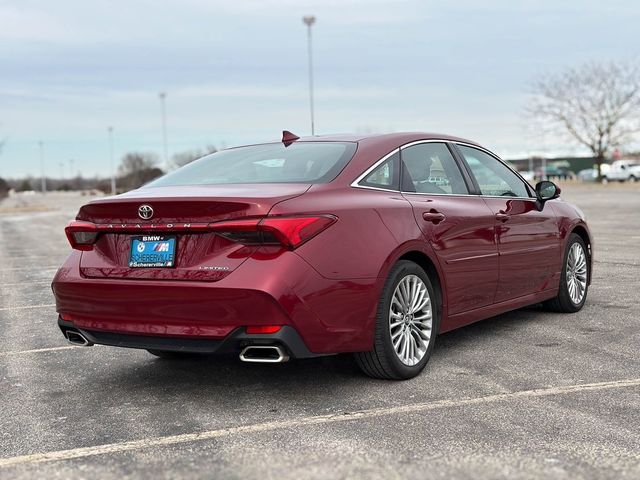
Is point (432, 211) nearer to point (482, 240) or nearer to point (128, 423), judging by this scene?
point (482, 240)

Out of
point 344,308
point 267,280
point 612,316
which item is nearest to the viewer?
point 267,280

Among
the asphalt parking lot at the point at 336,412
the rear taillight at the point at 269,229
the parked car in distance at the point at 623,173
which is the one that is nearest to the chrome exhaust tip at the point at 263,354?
the asphalt parking lot at the point at 336,412

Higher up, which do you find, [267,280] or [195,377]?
[267,280]

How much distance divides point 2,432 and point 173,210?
1.39 metres

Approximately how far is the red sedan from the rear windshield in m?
0.02

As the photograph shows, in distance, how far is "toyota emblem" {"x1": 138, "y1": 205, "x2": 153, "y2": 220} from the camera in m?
4.23

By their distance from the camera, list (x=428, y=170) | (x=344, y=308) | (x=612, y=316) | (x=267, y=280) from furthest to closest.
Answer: (x=612, y=316) < (x=428, y=170) < (x=344, y=308) < (x=267, y=280)

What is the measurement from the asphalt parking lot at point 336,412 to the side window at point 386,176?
3.84 ft

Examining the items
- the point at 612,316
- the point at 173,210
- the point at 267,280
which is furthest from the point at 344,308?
the point at 612,316

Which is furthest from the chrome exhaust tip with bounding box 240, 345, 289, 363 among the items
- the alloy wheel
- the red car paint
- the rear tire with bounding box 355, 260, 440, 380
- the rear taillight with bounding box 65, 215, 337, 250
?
the alloy wheel

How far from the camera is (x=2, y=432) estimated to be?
155 inches

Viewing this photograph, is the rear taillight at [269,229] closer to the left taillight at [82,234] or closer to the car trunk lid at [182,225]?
the car trunk lid at [182,225]

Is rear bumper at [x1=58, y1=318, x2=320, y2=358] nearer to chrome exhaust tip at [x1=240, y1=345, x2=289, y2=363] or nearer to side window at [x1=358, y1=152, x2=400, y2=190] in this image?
→ chrome exhaust tip at [x1=240, y1=345, x2=289, y2=363]

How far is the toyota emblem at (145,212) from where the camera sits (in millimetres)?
4230
